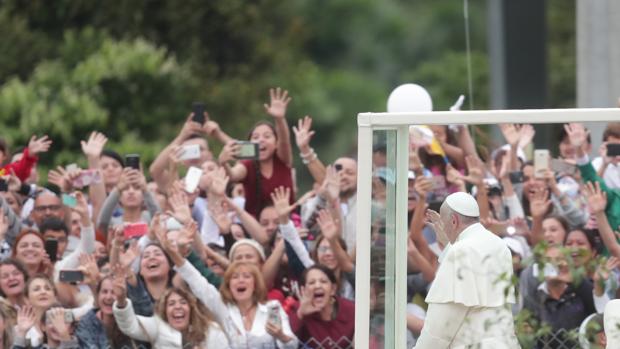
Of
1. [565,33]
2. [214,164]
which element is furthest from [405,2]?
[214,164]

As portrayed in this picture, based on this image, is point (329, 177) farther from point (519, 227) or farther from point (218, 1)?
point (218, 1)

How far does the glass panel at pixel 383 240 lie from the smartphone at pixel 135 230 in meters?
2.86

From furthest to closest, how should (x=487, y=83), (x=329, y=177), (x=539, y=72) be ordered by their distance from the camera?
(x=487, y=83) < (x=539, y=72) < (x=329, y=177)

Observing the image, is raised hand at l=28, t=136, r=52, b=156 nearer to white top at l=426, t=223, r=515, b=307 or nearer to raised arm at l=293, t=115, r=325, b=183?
raised arm at l=293, t=115, r=325, b=183

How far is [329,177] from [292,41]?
23218 mm

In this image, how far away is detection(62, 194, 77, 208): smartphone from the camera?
1335cm

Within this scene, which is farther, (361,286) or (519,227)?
(519,227)

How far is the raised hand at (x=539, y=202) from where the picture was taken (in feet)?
42.7

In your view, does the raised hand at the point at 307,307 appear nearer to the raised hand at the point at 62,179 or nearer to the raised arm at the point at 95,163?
the raised arm at the point at 95,163

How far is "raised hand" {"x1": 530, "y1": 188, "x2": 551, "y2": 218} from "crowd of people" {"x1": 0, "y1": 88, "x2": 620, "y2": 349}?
12 millimetres

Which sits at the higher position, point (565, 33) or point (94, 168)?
point (565, 33)

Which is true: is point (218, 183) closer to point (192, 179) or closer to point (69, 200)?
point (192, 179)

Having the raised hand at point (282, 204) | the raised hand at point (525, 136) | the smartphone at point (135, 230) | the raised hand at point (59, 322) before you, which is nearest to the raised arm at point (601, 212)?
the raised hand at point (525, 136)

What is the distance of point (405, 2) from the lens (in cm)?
4856
